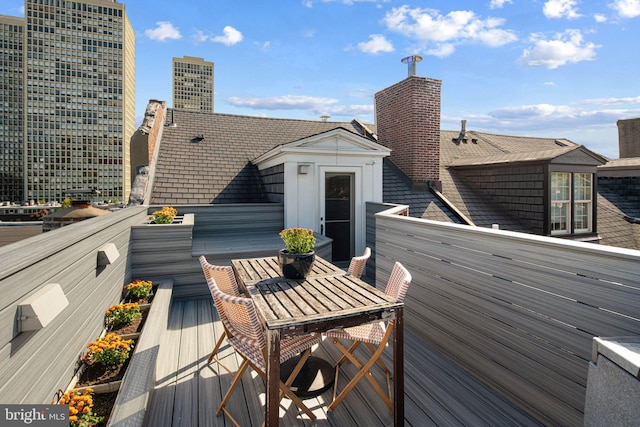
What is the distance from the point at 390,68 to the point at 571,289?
946 centimetres

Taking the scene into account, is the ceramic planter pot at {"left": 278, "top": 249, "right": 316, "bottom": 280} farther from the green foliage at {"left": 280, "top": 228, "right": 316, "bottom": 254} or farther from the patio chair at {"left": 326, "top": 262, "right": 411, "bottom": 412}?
the patio chair at {"left": 326, "top": 262, "right": 411, "bottom": 412}

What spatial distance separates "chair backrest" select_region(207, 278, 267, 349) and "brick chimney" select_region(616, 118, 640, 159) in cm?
2228

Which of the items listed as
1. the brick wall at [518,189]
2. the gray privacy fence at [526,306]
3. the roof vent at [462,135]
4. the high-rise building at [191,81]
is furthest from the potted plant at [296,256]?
the high-rise building at [191,81]

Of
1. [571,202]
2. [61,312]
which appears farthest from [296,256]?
[571,202]

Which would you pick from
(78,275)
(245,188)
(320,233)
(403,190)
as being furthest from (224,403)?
(403,190)

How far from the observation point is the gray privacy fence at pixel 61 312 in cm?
165

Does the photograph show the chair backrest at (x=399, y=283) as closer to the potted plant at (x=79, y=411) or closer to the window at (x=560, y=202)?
the potted plant at (x=79, y=411)

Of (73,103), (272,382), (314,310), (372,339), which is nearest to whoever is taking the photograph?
(272,382)

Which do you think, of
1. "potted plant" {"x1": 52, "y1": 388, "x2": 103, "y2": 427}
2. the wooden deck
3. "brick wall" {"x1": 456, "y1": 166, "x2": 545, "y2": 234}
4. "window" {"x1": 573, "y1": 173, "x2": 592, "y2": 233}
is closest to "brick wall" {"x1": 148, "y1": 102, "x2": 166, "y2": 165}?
the wooden deck

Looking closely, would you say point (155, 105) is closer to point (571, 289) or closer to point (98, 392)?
point (98, 392)

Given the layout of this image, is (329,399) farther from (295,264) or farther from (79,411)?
(79,411)

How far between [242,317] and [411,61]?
9.43m

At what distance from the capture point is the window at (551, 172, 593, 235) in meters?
8.83

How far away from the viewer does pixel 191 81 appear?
188375mm
